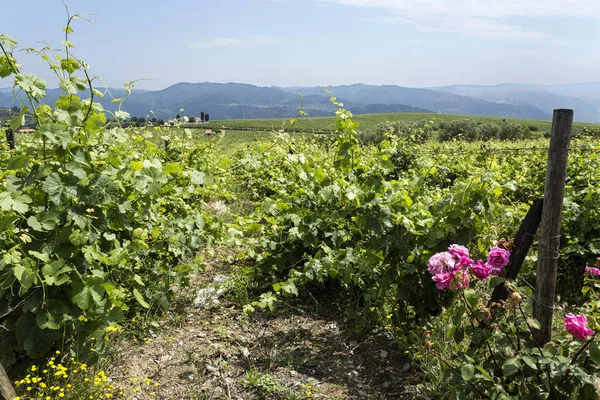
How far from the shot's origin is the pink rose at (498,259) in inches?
97.6

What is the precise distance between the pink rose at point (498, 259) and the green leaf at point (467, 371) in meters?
0.56

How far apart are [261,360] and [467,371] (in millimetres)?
1833

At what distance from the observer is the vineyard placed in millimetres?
2432

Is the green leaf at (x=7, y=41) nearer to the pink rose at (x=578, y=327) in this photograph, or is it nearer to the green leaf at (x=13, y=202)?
the green leaf at (x=13, y=202)

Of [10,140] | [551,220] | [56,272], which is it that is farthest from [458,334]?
[10,140]

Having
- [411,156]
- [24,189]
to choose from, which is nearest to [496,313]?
[24,189]

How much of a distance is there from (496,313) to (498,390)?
509 mm

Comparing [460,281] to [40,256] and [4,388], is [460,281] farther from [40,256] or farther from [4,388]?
[4,388]

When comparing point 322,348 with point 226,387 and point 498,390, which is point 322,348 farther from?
point 498,390

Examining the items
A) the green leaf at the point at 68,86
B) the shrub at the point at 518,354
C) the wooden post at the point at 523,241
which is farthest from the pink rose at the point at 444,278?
the green leaf at the point at 68,86

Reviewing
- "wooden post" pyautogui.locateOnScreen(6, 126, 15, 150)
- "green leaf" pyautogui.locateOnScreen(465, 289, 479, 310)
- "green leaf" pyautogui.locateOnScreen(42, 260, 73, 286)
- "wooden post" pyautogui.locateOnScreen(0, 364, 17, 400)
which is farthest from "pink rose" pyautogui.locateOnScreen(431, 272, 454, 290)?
"wooden post" pyautogui.locateOnScreen(6, 126, 15, 150)

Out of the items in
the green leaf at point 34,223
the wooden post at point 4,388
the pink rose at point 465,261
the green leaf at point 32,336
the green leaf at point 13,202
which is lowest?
the wooden post at point 4,388

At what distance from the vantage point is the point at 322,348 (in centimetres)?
382

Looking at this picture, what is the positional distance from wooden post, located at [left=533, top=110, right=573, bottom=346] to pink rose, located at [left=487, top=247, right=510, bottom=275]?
29cm
